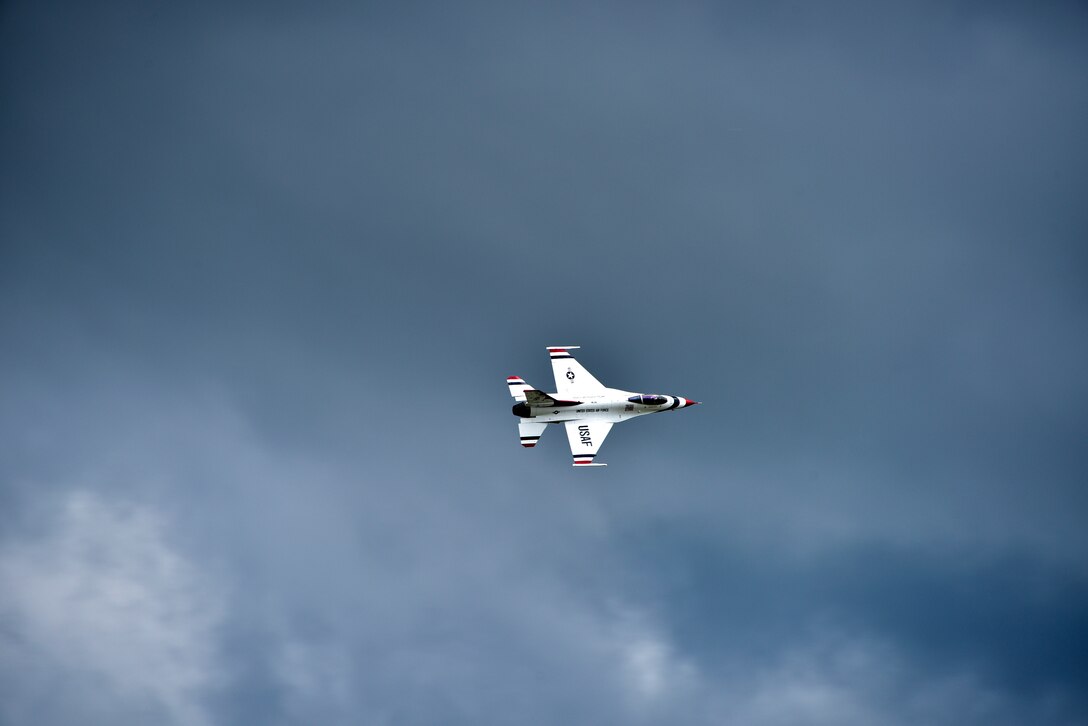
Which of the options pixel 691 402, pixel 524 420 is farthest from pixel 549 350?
pixel 691 402

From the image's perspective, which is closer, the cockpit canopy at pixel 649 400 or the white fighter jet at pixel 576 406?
the white fighter jet at pixel 576 406

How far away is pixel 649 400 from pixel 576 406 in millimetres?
10463

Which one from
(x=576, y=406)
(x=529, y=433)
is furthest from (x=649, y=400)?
(x=529, y=433)

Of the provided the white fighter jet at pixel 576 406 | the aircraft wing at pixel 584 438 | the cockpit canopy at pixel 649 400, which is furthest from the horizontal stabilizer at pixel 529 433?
the cockpit canopy at pixel 649 400

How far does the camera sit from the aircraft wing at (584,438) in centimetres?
13762

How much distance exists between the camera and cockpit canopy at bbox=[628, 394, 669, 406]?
465 ft

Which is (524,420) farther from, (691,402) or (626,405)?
(691,402)

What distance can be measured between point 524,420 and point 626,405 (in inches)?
531

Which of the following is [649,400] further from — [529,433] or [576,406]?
[529,433]

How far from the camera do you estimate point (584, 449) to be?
13788 cm

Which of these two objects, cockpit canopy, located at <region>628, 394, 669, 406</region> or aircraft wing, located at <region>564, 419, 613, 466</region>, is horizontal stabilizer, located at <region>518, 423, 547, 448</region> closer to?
aircraft wing, located at <region>564, 419, 613, 466</region>

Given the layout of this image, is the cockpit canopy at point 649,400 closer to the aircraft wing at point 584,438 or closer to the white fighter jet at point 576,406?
the white fighter jet at point 576,406

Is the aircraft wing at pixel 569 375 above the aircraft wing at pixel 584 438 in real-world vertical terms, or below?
above

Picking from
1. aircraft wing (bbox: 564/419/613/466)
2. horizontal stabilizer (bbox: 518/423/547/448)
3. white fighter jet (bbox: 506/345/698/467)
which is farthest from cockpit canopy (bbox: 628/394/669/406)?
horizontal stabilizer (bbox: 518/423/547/448)
